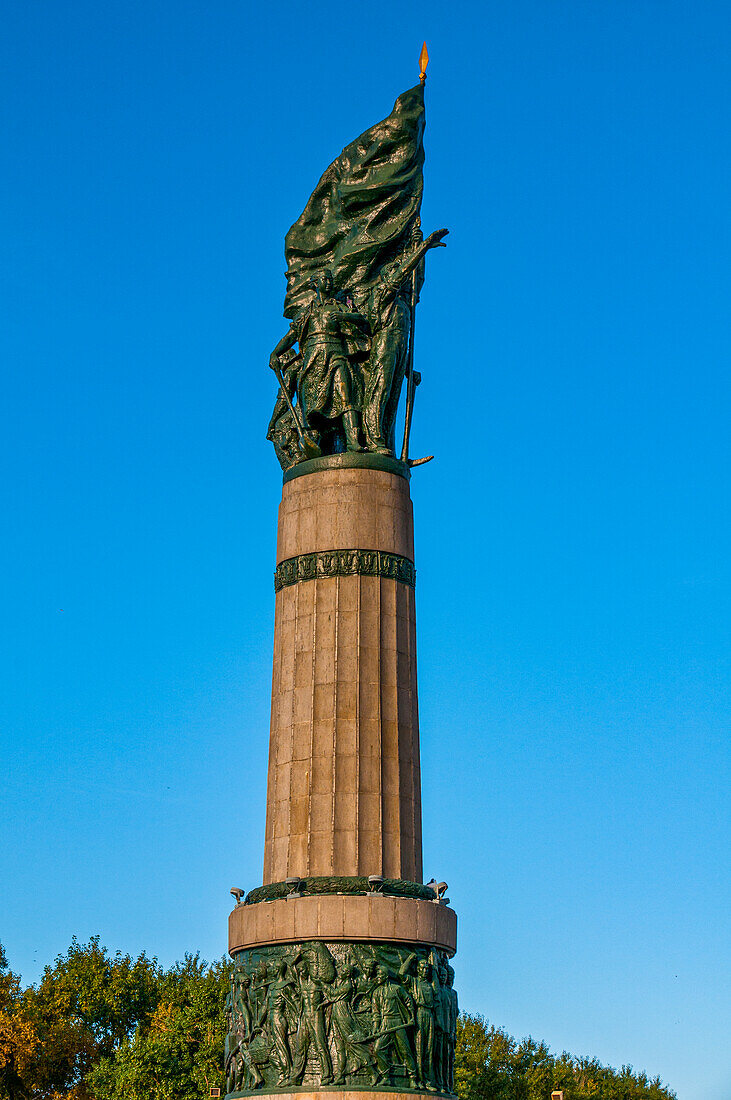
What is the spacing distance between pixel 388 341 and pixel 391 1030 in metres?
12.8

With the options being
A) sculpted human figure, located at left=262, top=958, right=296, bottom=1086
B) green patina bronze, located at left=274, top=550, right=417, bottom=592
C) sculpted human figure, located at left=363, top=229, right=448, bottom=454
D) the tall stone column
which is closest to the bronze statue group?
sculpted human figure, located at left=363, top=229, right=448, bottom=454

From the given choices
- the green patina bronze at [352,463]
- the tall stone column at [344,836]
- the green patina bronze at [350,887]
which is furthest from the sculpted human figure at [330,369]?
the green patina bronze at [350,887]

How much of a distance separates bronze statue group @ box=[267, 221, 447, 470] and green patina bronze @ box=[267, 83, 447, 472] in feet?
0.06

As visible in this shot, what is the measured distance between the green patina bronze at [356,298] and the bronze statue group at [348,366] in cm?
2

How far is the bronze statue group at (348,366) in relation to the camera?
93.2 ft

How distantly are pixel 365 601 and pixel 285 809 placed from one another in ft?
13.0

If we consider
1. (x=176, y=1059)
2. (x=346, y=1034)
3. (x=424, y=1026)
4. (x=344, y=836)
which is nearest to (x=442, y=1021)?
(x=424, y=1026)

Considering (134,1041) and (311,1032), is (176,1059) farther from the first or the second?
(311,1032)

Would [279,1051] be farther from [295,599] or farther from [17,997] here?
[17,997]

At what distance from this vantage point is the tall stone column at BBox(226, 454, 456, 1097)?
23719mm

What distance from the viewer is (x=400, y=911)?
2439 cm

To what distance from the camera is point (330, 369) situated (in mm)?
28547

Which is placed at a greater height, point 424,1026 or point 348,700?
point 348,700

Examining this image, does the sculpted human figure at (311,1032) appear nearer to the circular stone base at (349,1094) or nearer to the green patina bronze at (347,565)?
the circular stone base at (349,1094)
